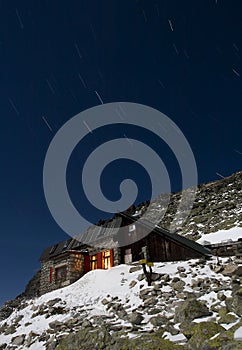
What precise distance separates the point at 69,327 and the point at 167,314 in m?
6.06

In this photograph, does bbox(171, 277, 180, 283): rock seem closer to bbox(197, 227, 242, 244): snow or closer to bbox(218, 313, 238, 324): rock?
bbox(218, 313, 238, 324): rock

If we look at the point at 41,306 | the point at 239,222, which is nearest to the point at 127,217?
the point at 41,306

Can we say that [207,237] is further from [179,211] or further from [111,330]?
[111,330]

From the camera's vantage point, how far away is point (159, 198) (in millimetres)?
107562

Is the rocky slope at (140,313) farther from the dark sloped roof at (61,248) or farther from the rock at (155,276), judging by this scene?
the dark sloped roof at (61,248)

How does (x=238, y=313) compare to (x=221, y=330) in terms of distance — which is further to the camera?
(x=238, y=313)

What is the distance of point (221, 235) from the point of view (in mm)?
50656

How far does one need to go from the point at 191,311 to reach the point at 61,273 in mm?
20878

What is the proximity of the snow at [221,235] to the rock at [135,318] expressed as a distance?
3425 cm

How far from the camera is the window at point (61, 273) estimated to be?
1240 inches

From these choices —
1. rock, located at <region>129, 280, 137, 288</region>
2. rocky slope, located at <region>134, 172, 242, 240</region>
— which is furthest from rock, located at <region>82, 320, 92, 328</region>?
rocky slope, located at <region>134, 172, 242, 240</region>

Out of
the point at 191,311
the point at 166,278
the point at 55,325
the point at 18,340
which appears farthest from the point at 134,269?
the point at 191,311

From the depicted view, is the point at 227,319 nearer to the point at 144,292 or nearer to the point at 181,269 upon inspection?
the point at 144,292

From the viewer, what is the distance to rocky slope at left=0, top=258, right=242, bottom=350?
12.4m
